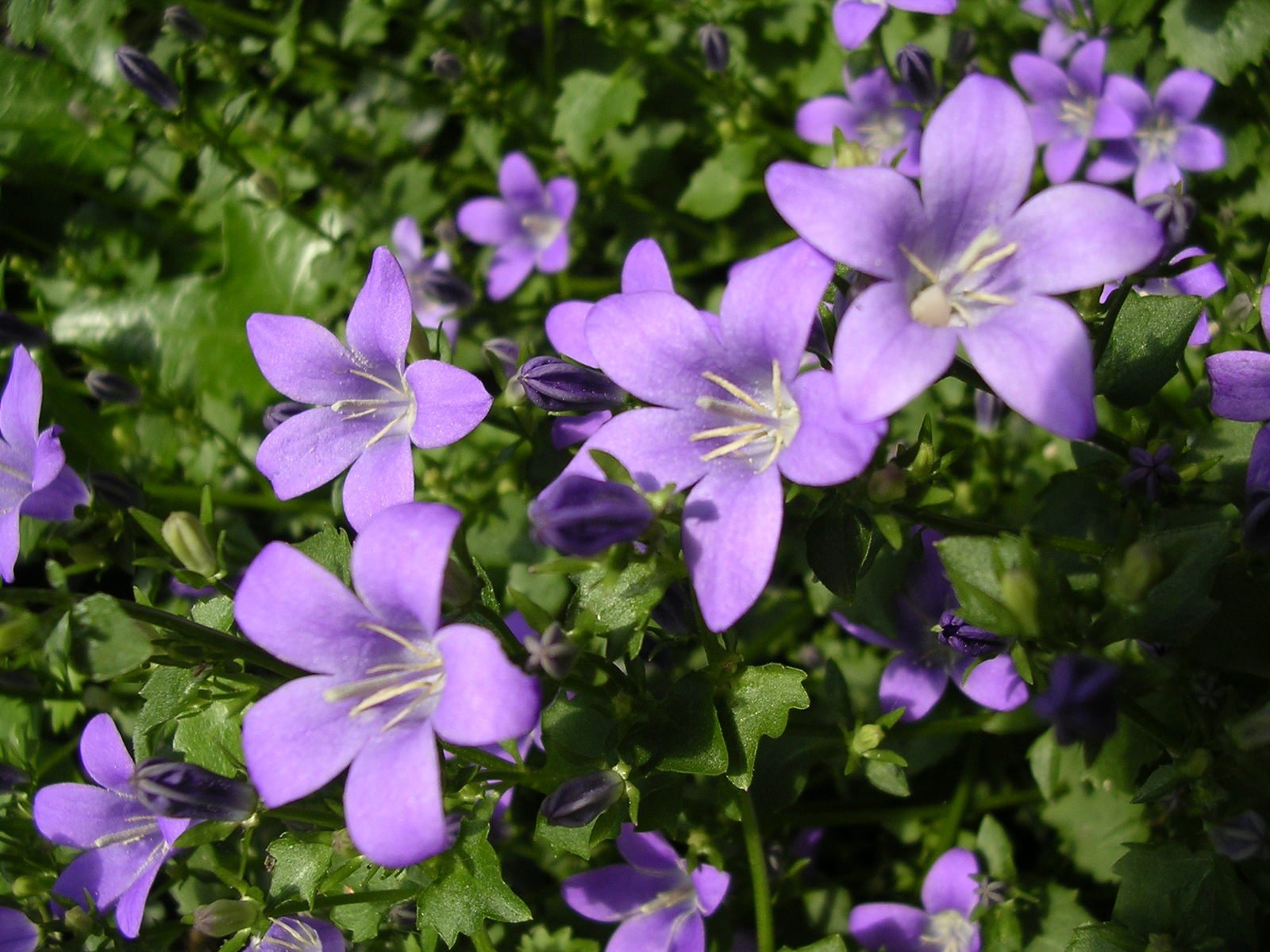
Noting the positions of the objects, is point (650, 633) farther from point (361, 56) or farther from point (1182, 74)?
point (361, 56)

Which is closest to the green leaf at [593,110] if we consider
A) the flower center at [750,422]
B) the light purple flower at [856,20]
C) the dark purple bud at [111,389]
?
the light purple flower at [856,20]

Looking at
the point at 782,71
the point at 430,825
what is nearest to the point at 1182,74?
the point at 782,71

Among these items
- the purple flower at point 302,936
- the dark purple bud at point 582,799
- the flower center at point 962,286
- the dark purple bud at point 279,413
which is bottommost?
the purple flower at point 302,936

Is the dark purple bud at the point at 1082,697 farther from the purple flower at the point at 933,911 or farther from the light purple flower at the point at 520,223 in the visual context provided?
the light purple flower at the point at 520,223

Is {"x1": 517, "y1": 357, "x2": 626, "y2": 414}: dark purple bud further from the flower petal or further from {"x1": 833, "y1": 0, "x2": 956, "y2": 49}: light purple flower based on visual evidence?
{"x1": 833, "y1": 0, "x2": 956, "y2": 49}: light purple flower

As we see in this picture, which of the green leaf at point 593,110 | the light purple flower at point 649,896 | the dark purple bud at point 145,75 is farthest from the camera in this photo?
the green leaf at point 593,110

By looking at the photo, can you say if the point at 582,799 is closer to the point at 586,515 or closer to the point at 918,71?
the point at 586,515

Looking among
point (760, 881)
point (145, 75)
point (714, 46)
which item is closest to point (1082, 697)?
point (760, 881)

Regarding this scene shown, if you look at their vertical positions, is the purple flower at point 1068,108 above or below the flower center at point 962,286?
below

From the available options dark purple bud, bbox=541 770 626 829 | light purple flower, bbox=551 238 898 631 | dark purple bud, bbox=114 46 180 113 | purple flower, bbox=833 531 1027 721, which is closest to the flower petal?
light purple flower, bbox=551 238 898 631
